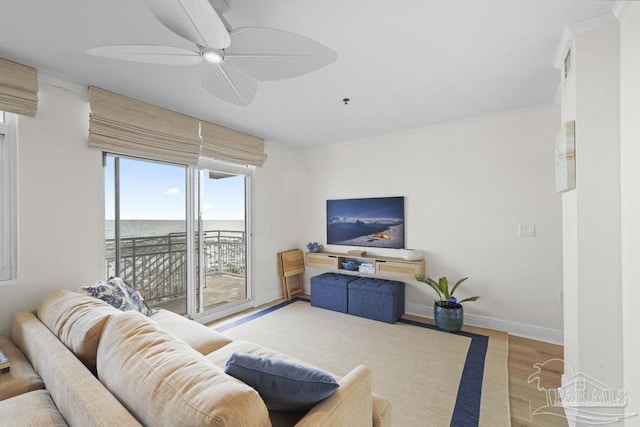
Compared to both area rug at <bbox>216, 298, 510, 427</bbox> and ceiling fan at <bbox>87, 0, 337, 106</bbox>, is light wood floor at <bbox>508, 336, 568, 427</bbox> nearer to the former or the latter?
area rug at <bbox>216, 298, 510, 427</bbox>

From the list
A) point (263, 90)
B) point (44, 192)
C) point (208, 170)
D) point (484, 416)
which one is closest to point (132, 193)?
point (44, 192)

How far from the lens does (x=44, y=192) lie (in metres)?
2.29

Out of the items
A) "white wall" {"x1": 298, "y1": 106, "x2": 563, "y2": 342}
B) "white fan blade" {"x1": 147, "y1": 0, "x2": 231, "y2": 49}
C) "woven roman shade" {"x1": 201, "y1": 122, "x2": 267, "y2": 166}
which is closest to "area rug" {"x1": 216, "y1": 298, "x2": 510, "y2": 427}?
"white wall" {"x1": 298, "y1": 106, "x2": 563, "y2": 342}

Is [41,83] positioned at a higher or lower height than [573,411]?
higher

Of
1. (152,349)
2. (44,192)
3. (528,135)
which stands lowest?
(152,349)

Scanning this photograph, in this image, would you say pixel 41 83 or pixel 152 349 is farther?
pixel 41 83

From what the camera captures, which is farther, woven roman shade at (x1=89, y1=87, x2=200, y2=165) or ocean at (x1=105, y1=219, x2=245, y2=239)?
Result: ocean at (x1=105, y1=219, x2=245, y2=239)

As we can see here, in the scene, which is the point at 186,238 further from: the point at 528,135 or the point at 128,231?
the point at 528,135

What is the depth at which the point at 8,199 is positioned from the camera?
7.09ft

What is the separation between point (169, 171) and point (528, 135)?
13.2 feet

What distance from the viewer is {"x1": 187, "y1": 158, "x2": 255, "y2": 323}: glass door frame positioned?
3359 mm

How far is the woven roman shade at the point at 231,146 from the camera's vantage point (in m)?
3.39

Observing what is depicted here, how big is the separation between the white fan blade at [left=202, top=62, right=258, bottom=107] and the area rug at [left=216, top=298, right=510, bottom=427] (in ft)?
7.58

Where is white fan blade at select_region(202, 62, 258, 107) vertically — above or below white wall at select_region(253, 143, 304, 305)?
above
